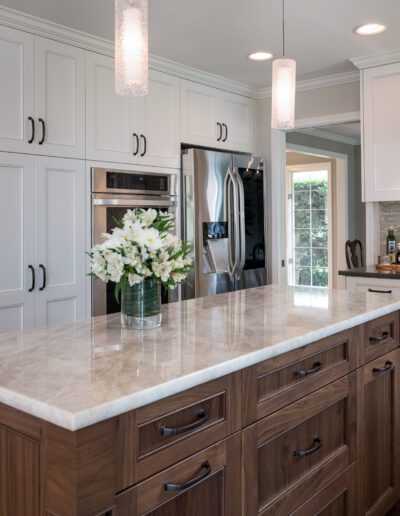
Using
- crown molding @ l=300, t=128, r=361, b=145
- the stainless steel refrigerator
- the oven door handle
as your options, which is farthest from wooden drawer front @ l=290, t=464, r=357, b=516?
crown molding @ l=300, t=128, r=361, b=145

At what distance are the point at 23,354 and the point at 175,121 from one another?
3.04m

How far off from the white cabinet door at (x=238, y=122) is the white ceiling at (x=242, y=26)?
51 cm

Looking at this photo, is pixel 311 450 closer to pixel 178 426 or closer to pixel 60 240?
pixel 178 426

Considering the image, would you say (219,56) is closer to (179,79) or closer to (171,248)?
(179,79)

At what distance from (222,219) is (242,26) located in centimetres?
151

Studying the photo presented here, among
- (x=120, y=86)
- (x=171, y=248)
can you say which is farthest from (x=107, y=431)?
(x=120, y=86)

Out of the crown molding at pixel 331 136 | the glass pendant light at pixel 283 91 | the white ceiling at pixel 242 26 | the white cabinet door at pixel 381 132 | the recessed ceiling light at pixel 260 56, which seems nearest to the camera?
the glass pendant light at pixel 283 91

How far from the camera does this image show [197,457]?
54.2 inches

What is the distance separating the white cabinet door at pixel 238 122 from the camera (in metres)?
4.73

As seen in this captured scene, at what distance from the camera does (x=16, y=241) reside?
3.25 metres

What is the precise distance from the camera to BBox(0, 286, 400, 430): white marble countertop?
3.81 feet

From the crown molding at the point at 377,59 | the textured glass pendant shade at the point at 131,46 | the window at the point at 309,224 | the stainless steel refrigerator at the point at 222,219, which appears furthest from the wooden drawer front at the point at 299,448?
the window at the point at 309,224

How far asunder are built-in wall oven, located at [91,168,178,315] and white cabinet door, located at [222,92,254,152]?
934 mm

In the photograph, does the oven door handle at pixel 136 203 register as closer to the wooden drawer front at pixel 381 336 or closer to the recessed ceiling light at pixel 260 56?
the recessed ceiling light at pixel 260 56
